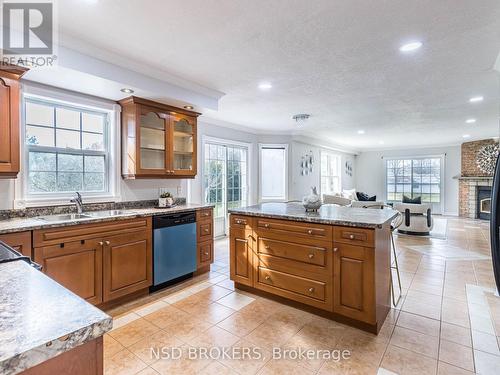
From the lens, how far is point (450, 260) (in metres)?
4.23

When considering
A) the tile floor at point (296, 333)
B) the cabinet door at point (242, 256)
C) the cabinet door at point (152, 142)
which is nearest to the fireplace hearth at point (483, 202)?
the tile floor at point (296, 333)

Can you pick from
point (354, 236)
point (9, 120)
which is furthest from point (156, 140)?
point (354, 236)

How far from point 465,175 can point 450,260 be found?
220 inches

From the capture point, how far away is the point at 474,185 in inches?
317

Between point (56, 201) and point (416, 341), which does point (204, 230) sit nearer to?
point (56, 201)

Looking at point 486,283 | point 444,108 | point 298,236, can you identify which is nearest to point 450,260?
point 486,283

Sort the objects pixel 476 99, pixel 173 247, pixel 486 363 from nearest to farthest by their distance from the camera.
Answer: pixel 486 363, pixel 173 247, pixel 476 99

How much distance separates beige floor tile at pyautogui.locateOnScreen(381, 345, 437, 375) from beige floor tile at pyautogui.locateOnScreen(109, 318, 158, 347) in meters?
1.86

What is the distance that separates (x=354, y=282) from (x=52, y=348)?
2.20 m

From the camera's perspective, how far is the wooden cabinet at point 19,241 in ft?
6.79

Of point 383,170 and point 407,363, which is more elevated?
point 383,170

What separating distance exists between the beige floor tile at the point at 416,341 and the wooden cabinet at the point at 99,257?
8.12ft

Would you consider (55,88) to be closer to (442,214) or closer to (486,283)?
(486,283)

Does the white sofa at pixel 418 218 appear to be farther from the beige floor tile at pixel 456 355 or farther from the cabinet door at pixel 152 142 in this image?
the cabinet door at pixel 152 142
